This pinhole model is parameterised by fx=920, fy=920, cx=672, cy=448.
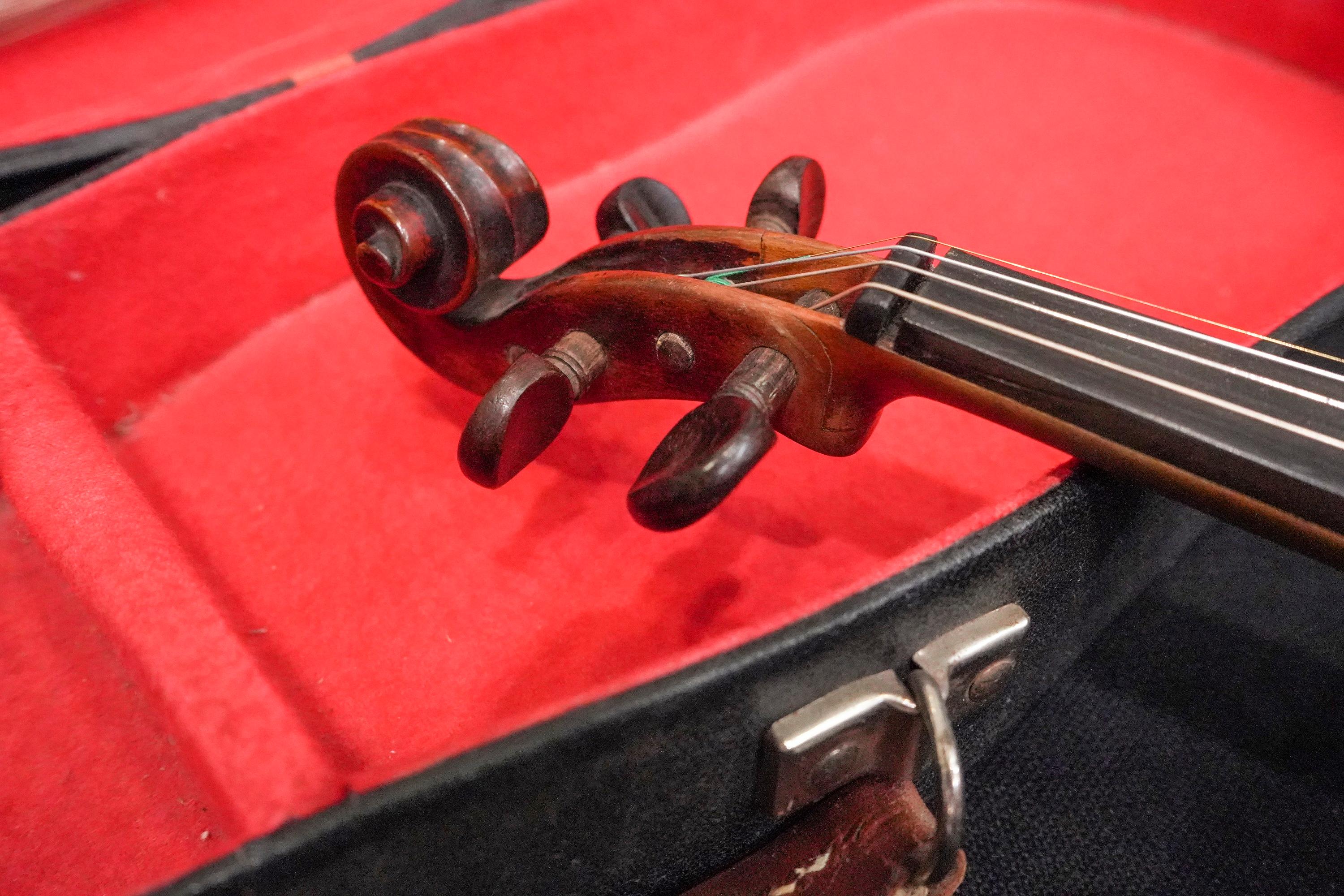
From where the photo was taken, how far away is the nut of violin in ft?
1.99

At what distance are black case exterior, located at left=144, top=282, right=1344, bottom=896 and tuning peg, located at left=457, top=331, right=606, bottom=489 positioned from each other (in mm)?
197

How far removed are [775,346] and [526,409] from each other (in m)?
0.16

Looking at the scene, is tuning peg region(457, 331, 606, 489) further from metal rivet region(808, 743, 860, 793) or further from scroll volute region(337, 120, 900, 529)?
metal rivet region(808, 743, 860, 793)

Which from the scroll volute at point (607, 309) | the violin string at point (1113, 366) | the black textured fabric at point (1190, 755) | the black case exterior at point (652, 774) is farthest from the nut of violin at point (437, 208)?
the black textured fabric at point (1190, 755)

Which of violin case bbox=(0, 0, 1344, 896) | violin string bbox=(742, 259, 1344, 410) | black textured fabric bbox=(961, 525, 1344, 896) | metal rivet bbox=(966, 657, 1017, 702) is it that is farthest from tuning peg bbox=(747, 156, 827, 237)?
black textured fabric bbox=(961, 525, 1344, 896)

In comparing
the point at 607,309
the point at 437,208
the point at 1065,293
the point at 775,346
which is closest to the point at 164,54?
the point at 437,208

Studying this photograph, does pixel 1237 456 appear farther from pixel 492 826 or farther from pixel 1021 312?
pixel 492 826

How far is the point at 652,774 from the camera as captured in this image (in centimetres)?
45

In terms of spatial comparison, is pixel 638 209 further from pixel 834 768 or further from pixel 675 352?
pixel 834 768

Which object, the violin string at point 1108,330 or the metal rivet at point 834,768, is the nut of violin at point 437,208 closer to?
the violin string at point 1108,330

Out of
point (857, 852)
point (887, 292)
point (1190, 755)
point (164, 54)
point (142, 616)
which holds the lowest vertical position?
point (1190, 755)

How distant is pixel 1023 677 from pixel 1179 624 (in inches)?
10.8

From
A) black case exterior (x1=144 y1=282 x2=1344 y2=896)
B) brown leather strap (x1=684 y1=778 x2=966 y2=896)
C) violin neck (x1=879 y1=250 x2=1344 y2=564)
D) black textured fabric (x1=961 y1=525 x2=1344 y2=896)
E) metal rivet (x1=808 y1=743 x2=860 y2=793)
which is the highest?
violin neck (x1=879 y1=250 x2=1344 y2=564)

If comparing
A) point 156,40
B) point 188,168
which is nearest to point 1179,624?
point 188,168
